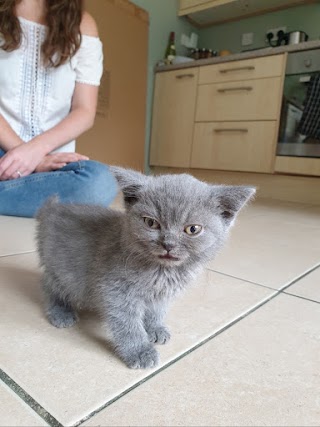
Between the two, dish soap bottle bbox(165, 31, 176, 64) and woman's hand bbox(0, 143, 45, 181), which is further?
dish soap bottle bbox(165, 31, 176, 64)

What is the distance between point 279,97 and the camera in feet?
8.41

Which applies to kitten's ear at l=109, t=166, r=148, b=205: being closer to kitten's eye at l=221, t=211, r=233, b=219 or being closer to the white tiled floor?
kitten's eye at l=221, t=211, r=233, b=219

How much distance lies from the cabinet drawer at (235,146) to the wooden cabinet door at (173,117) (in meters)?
0.12

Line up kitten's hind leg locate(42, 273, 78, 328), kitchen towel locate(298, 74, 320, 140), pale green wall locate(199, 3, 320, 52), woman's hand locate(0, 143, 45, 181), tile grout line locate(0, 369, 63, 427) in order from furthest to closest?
pale green wall locate(199, 3, 320, 52)
kitchen towel locate(298, 74, 320, 140)
woman's hand locate(0, 143, 45, 181)
kitten's hind leg locate(42, 273, 78, 328)
tile grout line locate(0, 369, 63, 427)

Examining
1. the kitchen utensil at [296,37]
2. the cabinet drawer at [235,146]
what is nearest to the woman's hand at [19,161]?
the cabinet drawer at [235,146]

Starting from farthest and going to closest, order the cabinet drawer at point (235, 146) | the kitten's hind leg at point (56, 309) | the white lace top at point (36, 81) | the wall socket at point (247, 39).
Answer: the wall socket at point (247, 39)
the cabinet drawer at point (235, 146)
the white lace top at point (36, 81)
the kitten's hind leg at point (56, 309)

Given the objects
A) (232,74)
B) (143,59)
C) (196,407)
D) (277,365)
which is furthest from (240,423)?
(143,59)

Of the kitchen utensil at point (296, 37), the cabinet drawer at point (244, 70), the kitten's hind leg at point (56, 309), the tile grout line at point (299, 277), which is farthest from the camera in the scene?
the kitchen utensil at point (296, 37)

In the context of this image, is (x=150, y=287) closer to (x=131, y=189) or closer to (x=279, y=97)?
(x=131, y=189)

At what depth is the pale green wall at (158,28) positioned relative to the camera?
3146 mm

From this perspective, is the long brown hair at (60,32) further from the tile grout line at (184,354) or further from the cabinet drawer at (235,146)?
the cabinet drawer at (235,146)

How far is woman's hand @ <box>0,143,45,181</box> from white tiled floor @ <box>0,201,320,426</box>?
1.93 feet

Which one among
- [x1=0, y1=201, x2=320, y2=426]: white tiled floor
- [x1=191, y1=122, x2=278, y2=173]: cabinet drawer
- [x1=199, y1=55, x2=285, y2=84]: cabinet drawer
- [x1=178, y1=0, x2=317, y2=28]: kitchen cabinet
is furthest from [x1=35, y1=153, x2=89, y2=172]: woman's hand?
[x1=178, y1=0, x2=317, y2=28]: kitchen cabinet

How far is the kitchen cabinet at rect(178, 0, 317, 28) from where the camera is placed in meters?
2.98
